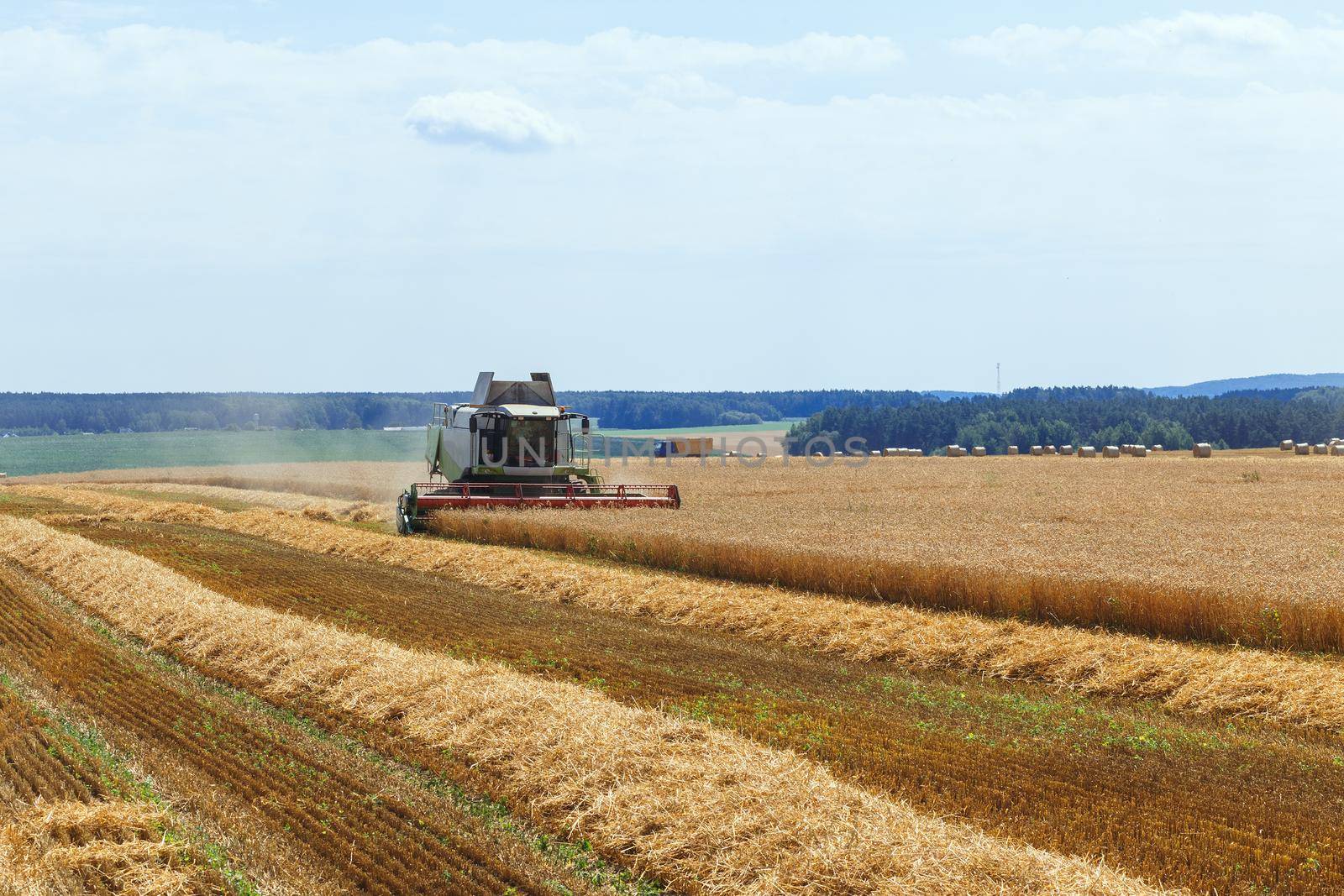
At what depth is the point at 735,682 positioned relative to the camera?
38.4 feet

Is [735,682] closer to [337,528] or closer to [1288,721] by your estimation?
[1288,721]

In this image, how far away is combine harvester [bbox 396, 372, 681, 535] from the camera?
1106 inches

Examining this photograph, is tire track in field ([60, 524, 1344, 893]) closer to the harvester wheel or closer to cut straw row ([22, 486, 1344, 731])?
cut straw row ([22, 486, 1344, 731])

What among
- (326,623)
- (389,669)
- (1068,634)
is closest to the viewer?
(389,669)

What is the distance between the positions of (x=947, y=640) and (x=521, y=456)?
16.9 metres

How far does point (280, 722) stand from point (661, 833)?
4.33 m

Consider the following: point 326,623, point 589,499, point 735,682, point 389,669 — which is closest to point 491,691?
point 389,669

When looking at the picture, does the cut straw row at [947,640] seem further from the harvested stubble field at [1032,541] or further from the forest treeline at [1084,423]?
the forest treeline at [1084,423]

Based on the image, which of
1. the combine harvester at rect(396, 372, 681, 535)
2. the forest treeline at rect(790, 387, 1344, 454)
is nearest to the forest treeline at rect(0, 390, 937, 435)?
the forest treeline at rect(790, 387, 1344, 454)

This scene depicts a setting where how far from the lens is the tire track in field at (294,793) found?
276 inches

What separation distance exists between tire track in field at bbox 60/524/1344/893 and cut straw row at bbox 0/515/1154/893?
2.24 ft

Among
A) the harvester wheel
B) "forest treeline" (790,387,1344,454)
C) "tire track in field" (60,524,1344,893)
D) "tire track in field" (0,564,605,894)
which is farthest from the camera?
"forest treeline" (790,387,1344,454)

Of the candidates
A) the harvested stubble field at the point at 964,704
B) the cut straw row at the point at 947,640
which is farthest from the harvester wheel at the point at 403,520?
the harvested stubble field at the point at 964,704

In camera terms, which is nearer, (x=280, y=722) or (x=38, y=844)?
(x=38, y=844)
